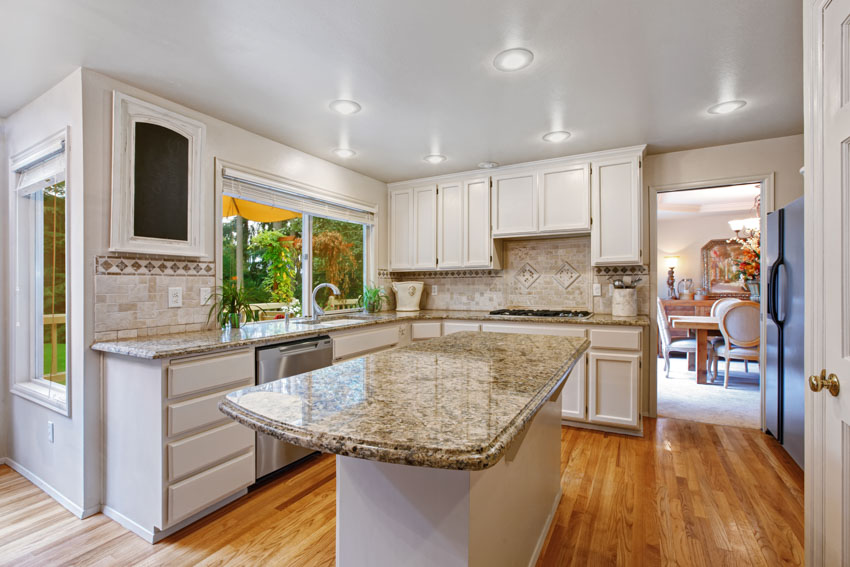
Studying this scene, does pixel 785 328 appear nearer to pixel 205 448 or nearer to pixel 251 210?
pixel 205 448

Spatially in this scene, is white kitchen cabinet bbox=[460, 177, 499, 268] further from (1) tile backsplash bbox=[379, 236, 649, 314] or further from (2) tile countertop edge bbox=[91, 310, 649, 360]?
(2) tile countertop edge bbox=[91, 310, 649, 360]

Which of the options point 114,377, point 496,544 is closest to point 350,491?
point 496,544

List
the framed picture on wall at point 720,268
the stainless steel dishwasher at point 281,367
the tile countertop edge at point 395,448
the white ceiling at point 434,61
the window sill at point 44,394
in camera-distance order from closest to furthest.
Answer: the tile countertop edge at point 395,448 < the white ceiling at point 434,61 < the window sill at point 44,394 < the stainless steel dishwasher at point 281,367 < the framed picture on wall at point 720,268

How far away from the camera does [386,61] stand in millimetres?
1979

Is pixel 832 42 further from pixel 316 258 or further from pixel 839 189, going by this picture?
pixel 316 258

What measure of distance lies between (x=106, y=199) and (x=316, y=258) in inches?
66.9

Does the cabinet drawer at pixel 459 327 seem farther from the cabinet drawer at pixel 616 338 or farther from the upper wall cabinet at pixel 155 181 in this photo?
the upper wall cabinet at pixel 155 181

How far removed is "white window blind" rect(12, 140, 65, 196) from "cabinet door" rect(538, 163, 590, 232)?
3.36 metres

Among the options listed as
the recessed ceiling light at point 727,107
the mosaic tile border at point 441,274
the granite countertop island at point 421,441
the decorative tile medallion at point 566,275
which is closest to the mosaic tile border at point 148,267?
the granite countertop island at point 421,441

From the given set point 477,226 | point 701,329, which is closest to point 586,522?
point 477,226

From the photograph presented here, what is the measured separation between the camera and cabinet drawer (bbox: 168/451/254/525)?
1.85 m

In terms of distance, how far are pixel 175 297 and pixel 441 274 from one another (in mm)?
2645

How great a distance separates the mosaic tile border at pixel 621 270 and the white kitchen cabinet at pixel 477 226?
0.95m

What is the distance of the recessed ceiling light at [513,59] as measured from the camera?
189 cm
